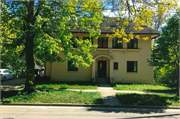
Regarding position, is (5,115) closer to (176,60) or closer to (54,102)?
(54,102)

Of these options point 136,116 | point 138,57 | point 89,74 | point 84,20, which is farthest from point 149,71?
point 136,116

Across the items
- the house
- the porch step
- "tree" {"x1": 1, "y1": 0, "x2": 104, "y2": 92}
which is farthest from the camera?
the house

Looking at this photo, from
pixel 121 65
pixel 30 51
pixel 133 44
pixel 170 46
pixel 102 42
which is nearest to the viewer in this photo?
pixel 170 46

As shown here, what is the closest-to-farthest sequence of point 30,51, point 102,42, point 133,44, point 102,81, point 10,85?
point 30,51
point 10,85
point 102,81
point 133,44
point 102,42

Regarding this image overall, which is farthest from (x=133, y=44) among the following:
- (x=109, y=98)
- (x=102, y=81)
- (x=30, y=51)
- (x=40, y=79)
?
(x=30, y=51)

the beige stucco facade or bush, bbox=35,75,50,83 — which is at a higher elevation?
the beige stucco facade

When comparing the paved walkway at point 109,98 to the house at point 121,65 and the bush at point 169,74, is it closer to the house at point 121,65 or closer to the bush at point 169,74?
the bush at point 169,74

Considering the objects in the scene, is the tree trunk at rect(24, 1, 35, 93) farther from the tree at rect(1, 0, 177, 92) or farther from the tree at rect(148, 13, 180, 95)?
the tree at rect(148, 13, 180, 95)

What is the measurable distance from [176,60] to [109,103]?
4.97 m

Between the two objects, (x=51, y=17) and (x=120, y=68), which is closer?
(x=51, y=17)

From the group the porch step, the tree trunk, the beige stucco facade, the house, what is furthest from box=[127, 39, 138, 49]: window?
the tree trunk

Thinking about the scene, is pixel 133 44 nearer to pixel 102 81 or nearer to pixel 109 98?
pixel 102 81

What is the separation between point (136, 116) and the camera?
6.83m

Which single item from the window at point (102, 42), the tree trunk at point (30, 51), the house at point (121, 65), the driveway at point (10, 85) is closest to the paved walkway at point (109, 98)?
the tree trunk at point (30, 51)
